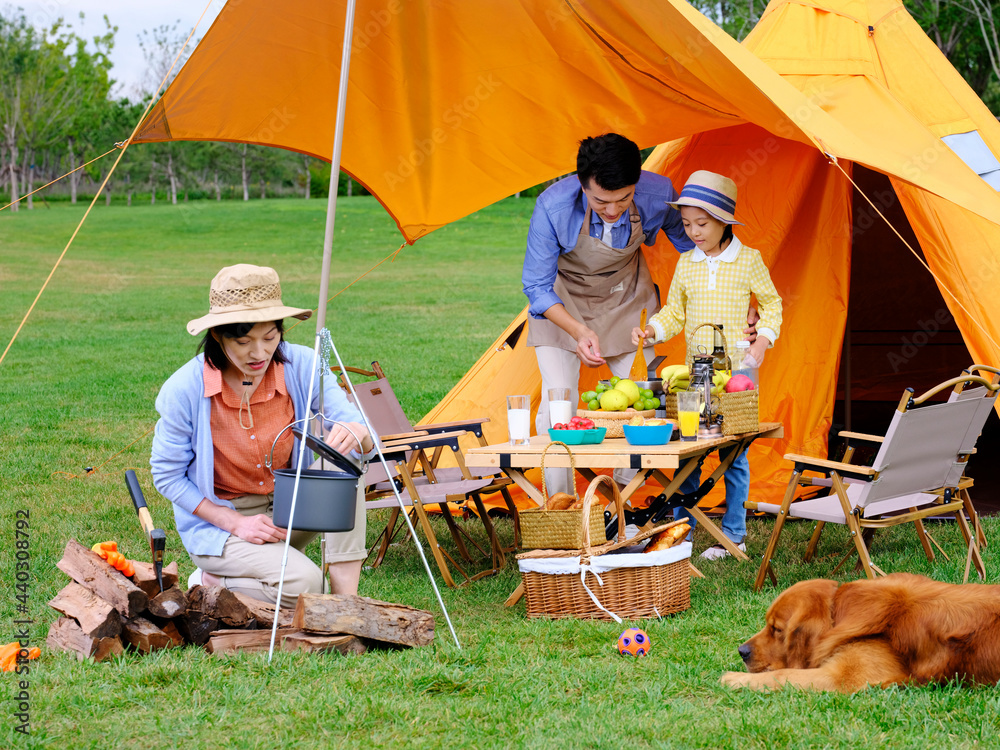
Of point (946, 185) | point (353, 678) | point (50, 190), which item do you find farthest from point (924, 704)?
point (50, 190)

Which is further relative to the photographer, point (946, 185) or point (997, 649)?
point (946, 185)

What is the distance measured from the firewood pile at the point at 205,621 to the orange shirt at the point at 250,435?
0.36m

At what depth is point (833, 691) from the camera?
292cm

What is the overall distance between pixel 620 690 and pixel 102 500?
12.1ft

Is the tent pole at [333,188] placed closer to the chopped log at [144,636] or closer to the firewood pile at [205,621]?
the firewood pile at [205,621]

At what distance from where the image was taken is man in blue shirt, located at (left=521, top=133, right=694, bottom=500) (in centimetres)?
450

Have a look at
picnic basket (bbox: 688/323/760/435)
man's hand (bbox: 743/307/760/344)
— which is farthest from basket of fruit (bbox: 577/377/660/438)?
man's hand (bbox: 743/307/760/344)

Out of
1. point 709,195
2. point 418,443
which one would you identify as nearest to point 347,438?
point 418,443

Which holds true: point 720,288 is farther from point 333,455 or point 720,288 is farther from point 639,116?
point 333,455

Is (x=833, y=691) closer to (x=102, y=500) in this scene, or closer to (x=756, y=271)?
(x=756, y=271)

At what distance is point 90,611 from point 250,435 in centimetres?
72

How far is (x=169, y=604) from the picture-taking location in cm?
334

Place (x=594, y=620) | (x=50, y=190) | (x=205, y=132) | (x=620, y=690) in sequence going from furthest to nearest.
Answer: (x=50, y=190), (x=205, y=132), (x=594, y=620), (x=620, y=690)

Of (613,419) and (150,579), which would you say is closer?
(150,579)
